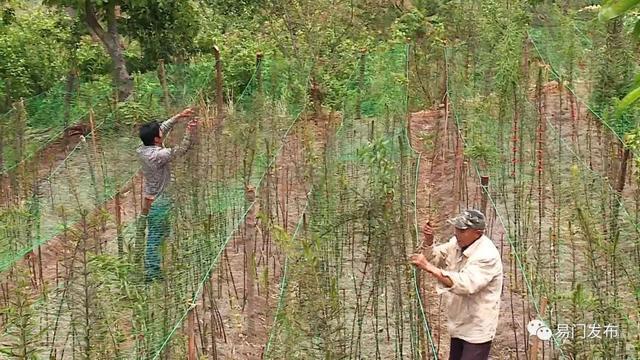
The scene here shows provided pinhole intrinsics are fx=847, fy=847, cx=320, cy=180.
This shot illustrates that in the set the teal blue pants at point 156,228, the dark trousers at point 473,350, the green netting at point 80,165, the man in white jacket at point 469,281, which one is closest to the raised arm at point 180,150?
the teal blue pants at point 156,228

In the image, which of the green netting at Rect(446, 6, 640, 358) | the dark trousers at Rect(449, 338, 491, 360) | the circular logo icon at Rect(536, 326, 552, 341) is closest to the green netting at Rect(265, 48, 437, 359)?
the dark trousers at Rect(449, 338, 491, 360)

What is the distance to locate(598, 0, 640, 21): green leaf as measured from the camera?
1310mm

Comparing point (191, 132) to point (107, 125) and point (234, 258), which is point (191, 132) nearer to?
point (234, 258)

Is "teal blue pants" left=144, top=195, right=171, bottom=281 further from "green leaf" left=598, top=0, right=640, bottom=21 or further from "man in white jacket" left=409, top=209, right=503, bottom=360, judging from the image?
"green leaf" left=598, top=0, right=640, bottom=21

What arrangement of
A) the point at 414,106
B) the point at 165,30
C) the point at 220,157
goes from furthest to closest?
the point at 414,106, the point at 165,30, the point at 220,157

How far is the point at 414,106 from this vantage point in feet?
27.5

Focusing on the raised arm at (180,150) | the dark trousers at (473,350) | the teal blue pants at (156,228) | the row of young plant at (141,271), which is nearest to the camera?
the row of young plant at (141,271)

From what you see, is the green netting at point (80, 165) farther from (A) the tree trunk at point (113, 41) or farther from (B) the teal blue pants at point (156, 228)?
(B) the teal blue pants at point (156, 228)

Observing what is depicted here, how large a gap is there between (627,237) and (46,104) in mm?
5202

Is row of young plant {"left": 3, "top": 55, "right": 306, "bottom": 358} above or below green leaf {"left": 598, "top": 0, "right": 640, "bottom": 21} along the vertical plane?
below

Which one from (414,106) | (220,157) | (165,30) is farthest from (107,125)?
(414,106)

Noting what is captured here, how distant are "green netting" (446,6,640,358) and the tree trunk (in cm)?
301

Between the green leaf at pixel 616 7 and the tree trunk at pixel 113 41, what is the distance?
6.62m

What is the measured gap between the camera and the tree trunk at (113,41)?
7.65 m
